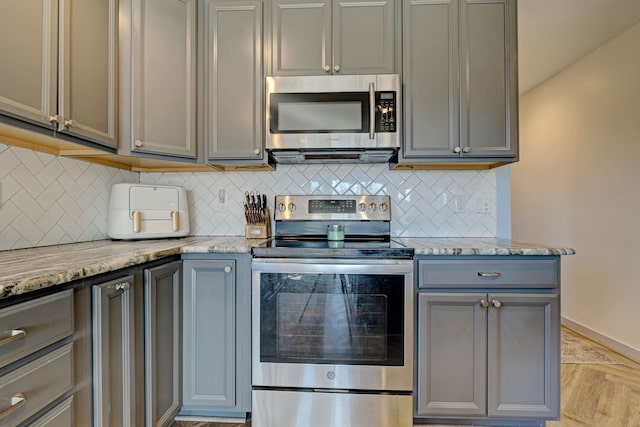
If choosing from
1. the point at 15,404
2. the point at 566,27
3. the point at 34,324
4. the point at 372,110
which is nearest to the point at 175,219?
the point at 34,324

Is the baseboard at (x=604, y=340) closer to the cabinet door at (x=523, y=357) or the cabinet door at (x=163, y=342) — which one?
the cabinet door at (x=523, y=357)

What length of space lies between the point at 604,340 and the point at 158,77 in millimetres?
3859

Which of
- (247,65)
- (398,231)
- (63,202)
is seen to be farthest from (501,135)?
(63,202)

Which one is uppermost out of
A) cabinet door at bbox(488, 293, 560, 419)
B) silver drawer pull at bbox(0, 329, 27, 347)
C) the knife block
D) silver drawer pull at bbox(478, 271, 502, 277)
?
the knife block

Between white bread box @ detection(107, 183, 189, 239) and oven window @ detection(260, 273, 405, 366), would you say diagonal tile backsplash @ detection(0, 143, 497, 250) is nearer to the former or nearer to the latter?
white bread box @ detection(107, 183, 189, 239)

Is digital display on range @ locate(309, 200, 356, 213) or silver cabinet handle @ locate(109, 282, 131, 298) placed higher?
digital display on range @ locate(309, 200, 356, 213)

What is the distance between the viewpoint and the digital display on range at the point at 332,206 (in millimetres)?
1994

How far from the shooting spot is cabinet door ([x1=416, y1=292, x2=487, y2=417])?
4.83 ft

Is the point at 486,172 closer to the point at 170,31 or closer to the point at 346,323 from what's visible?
the point at 346,323

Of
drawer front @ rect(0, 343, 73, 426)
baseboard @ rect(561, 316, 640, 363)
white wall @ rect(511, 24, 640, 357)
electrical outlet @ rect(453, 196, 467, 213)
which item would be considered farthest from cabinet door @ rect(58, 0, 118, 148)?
baseboard @ rect(561, 316, 640, 363)

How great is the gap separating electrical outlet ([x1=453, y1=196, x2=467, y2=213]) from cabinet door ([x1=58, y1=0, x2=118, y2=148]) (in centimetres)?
201

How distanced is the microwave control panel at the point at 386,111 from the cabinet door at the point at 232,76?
0.67 metres

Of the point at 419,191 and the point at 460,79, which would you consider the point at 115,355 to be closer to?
the point at 419,191

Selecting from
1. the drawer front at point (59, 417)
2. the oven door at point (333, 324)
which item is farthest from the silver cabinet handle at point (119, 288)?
the oven door at point (333, 324)
